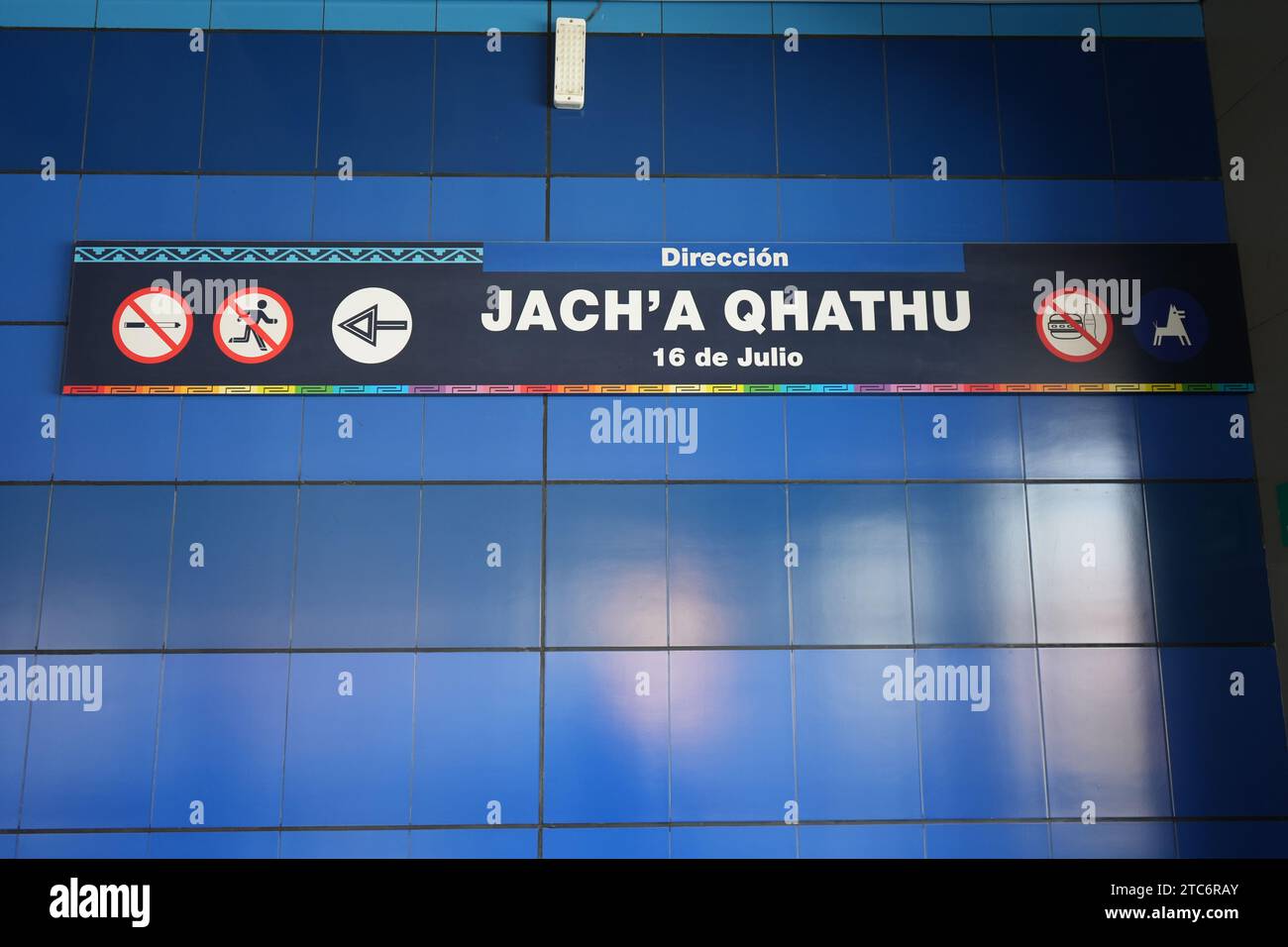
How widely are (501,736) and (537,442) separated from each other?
162 centimetres

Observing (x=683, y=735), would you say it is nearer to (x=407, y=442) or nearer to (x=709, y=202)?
(x=407, y=442)

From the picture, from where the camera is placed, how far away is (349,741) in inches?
192

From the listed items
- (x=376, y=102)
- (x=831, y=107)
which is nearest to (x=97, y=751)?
(x=376, y=102)

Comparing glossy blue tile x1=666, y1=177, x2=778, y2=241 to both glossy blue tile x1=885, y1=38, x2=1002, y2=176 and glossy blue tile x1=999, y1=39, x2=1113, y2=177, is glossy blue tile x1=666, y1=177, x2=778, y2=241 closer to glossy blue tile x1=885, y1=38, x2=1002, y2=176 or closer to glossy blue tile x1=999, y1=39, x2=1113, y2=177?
glossy blue tile x1=885, y1=38, x2=1002, y2=176

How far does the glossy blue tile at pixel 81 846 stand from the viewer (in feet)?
15.5

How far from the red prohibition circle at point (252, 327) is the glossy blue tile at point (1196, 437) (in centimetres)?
492

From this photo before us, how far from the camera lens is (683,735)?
4.91 metres

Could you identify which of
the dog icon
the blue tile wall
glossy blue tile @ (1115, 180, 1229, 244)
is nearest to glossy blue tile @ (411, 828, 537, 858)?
the blue tile wall

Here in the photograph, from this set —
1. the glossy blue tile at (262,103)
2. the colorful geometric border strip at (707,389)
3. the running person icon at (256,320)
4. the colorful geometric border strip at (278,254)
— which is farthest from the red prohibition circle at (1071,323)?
the running person icon at (256,320)

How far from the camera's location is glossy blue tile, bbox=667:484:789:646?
16.5 ft

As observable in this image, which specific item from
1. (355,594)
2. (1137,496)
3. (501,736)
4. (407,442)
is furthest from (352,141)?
(1137,496)

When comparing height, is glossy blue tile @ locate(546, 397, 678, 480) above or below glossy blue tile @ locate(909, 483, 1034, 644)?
above

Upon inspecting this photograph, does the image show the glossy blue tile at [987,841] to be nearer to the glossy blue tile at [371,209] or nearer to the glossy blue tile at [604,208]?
the glossy blue tile at [604,208]

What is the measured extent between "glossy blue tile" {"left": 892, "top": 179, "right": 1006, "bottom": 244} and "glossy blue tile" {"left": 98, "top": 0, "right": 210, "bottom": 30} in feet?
14.3
